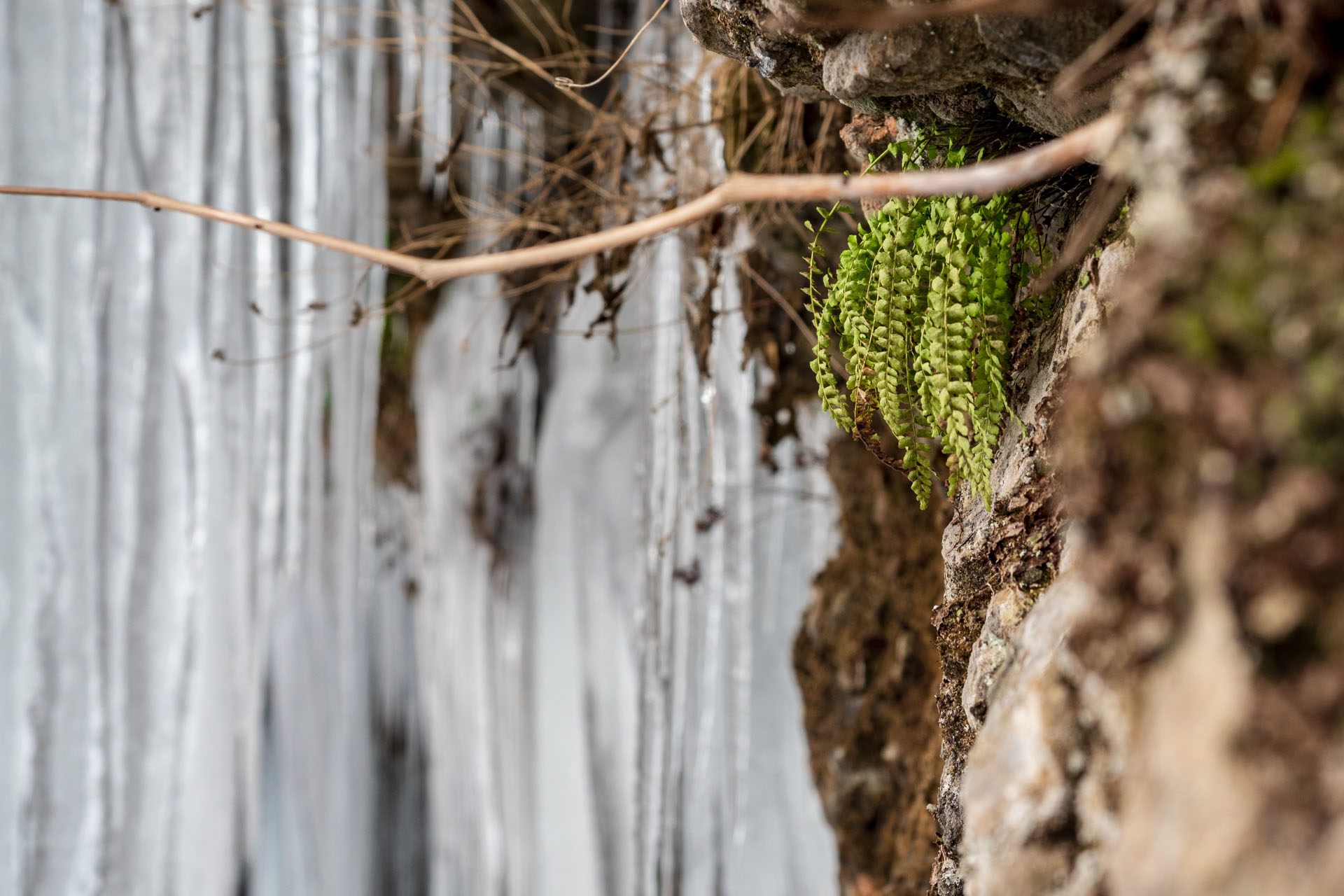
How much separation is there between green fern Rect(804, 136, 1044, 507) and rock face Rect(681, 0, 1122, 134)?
60 mm

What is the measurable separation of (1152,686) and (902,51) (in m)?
0.56

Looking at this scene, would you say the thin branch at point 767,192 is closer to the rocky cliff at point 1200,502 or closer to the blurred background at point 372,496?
the rocky cliff at point 1200,502

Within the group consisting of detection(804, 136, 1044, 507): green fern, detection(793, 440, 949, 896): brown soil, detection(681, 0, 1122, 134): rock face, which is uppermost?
detection(681, 0, 1122, 134): rock face

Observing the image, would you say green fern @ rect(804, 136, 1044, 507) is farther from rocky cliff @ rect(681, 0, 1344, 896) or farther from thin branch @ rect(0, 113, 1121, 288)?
rocky cliff @ rect(681, 0, 1344, 896)

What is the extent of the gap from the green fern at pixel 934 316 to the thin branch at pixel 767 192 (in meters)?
0.05

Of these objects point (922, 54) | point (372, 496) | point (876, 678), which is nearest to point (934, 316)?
point (922, 54)

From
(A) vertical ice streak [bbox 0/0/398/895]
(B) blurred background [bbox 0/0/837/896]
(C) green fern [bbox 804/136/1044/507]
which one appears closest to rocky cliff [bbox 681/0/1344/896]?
(C) green fern [bbox 804/136/1044/507]

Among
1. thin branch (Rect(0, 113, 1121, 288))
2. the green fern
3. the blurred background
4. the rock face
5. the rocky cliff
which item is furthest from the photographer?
the blurred background

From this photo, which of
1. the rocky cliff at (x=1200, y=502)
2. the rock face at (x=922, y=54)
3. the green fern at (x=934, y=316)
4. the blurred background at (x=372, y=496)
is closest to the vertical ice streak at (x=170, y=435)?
the blurred background at (x=372, y=496)

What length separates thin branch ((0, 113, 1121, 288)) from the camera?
0.52 m

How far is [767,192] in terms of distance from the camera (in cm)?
61

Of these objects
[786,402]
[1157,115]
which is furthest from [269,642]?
[1157,115]

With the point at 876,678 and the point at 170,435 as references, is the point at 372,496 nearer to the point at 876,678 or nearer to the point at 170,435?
the point at 170,435

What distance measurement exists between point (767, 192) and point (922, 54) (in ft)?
0.82
